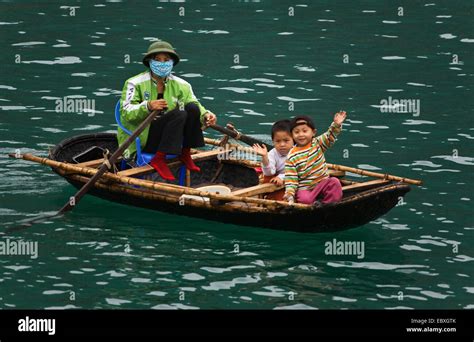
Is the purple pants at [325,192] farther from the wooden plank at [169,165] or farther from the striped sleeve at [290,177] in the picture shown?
the wooden plank at [169,165]

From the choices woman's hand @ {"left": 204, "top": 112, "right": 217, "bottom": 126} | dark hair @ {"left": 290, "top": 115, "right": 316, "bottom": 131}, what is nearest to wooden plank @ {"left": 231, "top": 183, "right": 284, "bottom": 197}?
dark hair @ {"left": 290, "top": 115, "right": 316, "bottom": 131}

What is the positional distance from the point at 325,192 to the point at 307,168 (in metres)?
0.36

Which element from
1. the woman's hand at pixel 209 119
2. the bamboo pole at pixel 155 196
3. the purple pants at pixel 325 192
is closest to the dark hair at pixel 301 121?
the purple pants at pixel 325 192

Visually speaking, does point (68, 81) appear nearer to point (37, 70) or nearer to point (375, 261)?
point (37, 70)

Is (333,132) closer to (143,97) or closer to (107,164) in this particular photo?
(143,97)

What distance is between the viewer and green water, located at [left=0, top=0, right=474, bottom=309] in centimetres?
1305

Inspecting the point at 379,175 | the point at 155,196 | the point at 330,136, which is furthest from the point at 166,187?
the point at 379,175

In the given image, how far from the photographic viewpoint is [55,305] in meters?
12.5

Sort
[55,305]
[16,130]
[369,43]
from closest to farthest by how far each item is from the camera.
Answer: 1. [55,305]
2. [16,130]
3. [369,43]

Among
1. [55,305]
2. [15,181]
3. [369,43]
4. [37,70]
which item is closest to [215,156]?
[15,181]

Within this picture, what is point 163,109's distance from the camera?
49.4 feet

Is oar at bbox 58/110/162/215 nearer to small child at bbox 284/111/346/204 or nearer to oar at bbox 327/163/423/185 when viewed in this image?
small child at bbox 284/111/346/204

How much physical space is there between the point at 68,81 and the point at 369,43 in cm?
650

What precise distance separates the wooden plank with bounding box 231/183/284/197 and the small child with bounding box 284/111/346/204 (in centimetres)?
53
